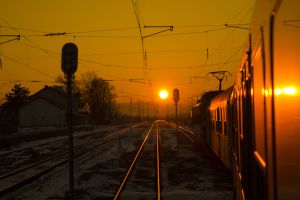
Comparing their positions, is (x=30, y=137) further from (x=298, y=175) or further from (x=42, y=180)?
(x=298, y=175)

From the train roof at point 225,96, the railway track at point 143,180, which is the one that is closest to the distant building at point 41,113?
the railway track at point 143,180

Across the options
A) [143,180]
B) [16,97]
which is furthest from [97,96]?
[143,180]

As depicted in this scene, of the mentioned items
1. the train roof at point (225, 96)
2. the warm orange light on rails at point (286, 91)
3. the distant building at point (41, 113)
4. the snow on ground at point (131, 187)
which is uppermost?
the distant building at point (41, 113)

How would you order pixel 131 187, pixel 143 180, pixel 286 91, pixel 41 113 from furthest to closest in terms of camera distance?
pixel 41 113 < pixel 143 180 < pixel 131 187 < pixel 286 91

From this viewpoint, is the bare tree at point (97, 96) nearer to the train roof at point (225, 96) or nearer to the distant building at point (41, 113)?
the distant building at point (41, 113)

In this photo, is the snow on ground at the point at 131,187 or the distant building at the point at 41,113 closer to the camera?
the snow on ground at the point at 131,187

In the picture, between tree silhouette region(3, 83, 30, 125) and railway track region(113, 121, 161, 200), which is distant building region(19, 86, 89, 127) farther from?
railway track region(113, 121, 161, 200)

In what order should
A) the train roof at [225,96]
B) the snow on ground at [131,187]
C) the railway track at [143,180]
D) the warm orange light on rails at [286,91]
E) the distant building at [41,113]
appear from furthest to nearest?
the distant building at [41,113]
the railway track at [143,180]
the snow on ground at [131,187]
the train roof at [225,96]
the warm orange light on rails at [286,91]

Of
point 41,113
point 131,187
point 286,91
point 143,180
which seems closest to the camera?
point 286,91

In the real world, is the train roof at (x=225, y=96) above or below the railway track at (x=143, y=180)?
above

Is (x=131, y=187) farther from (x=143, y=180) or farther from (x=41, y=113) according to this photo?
(x=41, y=113)

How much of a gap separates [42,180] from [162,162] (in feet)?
21.5

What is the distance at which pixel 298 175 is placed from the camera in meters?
2.22

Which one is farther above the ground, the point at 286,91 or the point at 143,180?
the point at 286,91
